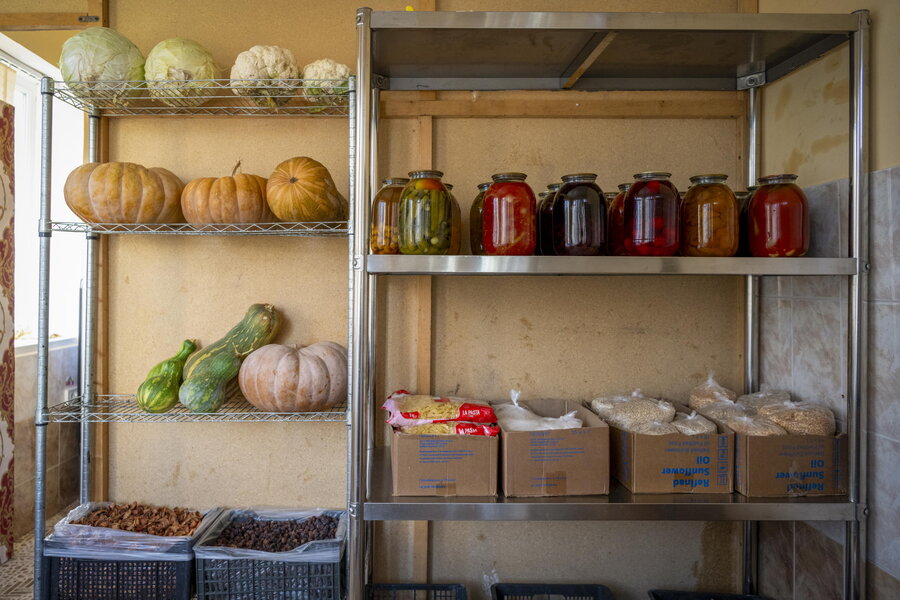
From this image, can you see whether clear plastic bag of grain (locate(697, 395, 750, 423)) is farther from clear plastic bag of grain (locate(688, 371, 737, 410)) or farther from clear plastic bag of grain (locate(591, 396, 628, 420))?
clear plastic bag of grain (locate(591, 396, 628, 420))

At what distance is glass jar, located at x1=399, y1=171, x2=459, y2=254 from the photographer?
1618 mm

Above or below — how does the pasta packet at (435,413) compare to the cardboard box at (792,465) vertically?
above

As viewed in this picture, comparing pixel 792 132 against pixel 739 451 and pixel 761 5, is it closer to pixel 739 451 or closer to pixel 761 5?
pixel 761 5

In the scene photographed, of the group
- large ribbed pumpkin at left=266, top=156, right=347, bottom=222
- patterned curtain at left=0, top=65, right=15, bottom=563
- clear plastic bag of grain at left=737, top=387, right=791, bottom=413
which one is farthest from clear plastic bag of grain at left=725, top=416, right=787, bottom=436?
patterned curtain at left=0, top=65, right=15, bottom=563

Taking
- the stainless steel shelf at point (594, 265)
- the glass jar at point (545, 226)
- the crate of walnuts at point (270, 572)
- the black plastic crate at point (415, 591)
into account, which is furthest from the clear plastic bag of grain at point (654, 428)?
the crate of walnuts at point (270, 572)

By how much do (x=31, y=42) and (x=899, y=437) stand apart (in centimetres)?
382

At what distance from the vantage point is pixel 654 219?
5.35 ft

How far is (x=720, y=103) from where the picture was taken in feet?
7.07

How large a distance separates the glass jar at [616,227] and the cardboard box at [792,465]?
0.58 metres

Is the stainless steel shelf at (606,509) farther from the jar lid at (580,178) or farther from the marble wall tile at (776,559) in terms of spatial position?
the jar lid at (580,178)

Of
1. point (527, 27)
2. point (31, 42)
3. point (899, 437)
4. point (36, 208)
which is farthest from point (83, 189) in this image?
point (899, 437)

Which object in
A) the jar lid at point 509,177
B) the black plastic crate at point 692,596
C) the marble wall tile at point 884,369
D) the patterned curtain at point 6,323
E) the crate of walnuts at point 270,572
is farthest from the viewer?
the patterned curtain at point 6,323

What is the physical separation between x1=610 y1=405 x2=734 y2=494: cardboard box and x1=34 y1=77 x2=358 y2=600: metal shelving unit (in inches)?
32.9

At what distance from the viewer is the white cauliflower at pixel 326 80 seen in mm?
1920
